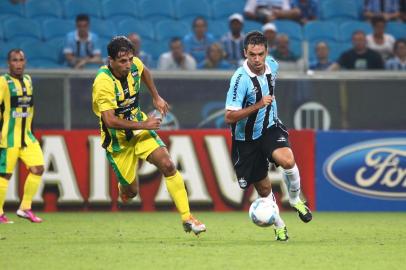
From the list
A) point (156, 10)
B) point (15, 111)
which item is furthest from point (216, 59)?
point (15, 111)

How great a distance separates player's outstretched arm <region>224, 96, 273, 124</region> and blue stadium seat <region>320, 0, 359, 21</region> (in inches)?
357

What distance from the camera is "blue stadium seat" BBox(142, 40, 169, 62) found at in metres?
16.1

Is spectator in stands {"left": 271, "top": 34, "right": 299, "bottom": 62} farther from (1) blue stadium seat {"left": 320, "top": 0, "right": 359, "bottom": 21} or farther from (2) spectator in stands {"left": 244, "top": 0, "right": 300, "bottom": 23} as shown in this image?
(1) blue stadium seat {"left": 320, "top": 0, "right": 359, "bottom": 21}

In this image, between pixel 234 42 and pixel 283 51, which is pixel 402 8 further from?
pixel 234 42

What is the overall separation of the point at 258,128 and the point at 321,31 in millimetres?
7945

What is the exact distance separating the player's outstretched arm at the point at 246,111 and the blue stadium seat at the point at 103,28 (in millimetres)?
7500

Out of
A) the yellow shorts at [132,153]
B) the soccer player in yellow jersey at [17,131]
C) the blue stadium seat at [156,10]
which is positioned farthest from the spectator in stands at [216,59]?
the yellow shorts at [132,153]

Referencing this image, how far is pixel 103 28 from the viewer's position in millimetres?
16609

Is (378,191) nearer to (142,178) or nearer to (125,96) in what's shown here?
(142,178)

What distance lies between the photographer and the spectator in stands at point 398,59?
15219 mm

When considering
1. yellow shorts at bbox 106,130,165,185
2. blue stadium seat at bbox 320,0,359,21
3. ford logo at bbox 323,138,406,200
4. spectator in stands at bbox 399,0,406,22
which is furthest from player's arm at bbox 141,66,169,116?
spectator in stands at bbox 399,0,406,22

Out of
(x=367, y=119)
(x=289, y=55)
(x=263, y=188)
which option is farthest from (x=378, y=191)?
(x=263, y=188)

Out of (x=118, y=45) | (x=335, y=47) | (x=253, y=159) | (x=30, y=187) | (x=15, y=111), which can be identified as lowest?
(x=30, y=187)

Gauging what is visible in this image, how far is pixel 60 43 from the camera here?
15.7 m
